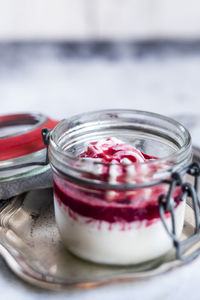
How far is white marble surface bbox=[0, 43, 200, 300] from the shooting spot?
5.01 ft

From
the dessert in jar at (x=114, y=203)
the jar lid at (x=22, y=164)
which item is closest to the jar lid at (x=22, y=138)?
the jar lid at (x=22, y=164)

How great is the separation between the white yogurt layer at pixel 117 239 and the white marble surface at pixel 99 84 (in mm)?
567

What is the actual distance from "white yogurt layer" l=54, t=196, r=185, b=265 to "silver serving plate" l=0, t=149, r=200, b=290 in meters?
0.02

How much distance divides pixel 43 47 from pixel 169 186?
1.62 metres

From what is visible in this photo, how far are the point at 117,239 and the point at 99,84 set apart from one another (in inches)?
47.0

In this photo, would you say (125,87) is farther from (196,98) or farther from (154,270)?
(154,270)

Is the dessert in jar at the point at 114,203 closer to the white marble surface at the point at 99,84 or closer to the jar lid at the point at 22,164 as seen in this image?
the jar lid at the point at 22,164

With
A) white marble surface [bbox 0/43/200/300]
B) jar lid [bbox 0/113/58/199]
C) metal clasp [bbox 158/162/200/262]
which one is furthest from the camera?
white marble surface [bbox 0/43/200/300]

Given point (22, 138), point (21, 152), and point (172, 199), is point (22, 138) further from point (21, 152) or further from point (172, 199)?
point (172, 199)

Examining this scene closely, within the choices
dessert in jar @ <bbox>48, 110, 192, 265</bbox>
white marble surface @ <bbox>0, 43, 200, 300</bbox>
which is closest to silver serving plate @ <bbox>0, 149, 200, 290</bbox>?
dessert in jar @ <bbox>48, 110, 192, 265</bbox>

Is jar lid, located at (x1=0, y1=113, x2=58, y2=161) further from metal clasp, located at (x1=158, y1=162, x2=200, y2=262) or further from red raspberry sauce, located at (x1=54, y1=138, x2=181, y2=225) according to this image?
metal clasp, located at (x1=158, y1=162, x2=200, y2=262)

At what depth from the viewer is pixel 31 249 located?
71cm

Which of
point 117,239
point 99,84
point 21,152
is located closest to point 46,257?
point 117,239

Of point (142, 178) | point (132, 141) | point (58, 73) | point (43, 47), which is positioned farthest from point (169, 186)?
point (43, 47)
